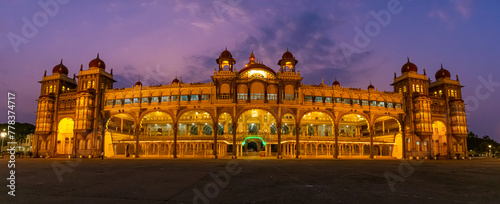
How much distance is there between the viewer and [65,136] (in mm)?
64938

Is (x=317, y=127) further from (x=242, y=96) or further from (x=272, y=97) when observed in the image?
(x=242, y=96)

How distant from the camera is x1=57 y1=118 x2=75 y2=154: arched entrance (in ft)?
209

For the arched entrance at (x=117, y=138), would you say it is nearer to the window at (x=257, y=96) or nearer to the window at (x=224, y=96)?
the window at (x=224, y=96)

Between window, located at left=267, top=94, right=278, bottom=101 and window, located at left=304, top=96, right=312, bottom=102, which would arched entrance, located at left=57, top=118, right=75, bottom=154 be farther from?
window, located at left=304, top=96, right=312, bottom=102

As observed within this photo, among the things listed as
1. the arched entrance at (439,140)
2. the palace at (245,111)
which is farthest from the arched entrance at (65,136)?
the arched entrance at (439,140)

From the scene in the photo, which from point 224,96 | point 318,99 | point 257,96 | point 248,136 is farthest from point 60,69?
point 318,99

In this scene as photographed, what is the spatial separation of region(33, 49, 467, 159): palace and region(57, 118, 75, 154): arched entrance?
0.19 meters

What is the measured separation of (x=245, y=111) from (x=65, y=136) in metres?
41.8

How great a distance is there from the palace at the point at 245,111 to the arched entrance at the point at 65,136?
191 mm

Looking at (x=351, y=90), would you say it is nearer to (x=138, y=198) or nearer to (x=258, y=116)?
(x=258, y=116)

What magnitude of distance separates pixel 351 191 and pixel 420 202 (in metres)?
2.80

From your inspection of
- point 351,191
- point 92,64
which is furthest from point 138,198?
point 92,64

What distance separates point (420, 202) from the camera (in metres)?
9.98

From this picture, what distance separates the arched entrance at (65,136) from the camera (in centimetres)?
6366
